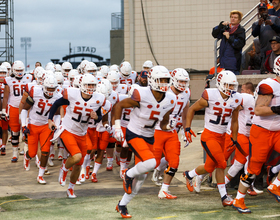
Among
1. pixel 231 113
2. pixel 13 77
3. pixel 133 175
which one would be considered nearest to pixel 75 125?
pixel 133 175

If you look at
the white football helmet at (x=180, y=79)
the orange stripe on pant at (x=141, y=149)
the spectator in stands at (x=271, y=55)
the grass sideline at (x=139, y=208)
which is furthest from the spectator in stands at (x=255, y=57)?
the orange stripe on pant at (x=141, y=149)

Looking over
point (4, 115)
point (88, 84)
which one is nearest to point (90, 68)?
point (4, 115)

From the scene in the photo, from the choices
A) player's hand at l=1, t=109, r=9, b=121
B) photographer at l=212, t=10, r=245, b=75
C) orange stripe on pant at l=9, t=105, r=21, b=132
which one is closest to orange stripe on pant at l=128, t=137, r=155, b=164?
photographer at l=212, t=10, r=245, b=75

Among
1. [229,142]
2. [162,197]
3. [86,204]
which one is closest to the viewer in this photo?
[86,204]

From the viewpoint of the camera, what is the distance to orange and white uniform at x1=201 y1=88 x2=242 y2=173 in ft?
21.2

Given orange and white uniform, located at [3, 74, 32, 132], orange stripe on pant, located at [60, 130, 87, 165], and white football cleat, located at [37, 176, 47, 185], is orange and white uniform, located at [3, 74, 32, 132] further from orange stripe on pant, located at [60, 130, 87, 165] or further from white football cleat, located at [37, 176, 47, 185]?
orange stripe on pant, located at [60, 130, 87, 165]

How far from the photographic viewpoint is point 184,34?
53.6ft

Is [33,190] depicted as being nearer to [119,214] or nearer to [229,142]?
[119,214]

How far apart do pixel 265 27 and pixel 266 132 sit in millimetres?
4026

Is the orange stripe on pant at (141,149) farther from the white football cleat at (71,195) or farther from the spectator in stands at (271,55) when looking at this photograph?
the spectator in stands at (271,55)

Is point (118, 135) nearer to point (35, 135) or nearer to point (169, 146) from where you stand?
point (169, 146)

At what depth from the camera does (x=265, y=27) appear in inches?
354

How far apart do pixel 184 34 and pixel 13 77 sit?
7562mm

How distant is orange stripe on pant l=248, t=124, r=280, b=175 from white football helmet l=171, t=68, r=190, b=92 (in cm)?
200
